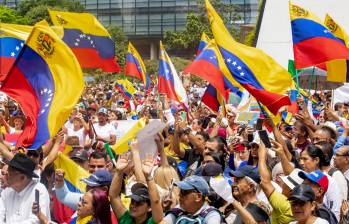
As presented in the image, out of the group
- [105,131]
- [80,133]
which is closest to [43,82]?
[80,133]

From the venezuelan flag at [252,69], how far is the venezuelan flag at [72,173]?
259cm

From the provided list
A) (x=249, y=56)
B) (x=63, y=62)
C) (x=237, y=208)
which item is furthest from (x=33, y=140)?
(x=249, y=56)

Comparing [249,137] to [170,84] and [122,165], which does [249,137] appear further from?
[122,165]

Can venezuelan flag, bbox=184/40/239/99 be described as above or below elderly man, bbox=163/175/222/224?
below

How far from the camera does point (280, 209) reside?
18.7 ft

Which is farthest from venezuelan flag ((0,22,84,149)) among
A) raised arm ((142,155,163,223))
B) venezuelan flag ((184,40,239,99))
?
venezuelan flag ((184,40,239,99))

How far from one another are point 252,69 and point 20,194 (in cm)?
412

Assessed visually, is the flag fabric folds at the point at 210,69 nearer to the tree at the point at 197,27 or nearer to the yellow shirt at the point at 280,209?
the yellow shirt at the point at 280,209

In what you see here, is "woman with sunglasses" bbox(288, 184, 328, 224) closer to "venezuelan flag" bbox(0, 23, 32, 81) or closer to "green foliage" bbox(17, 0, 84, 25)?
"venezuelan flag" bbox(0, 23, 32, 81)

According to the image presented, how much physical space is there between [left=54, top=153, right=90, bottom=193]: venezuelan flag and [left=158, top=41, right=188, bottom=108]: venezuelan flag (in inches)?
238

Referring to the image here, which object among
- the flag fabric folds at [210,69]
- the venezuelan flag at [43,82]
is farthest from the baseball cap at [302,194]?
the flag fabric folds at [210,69]

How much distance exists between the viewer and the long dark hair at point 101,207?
5.89 meters

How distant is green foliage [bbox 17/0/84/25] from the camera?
68375 millimetres

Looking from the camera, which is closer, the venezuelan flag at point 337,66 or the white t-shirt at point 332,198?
the white t-shirt at point 332,198
